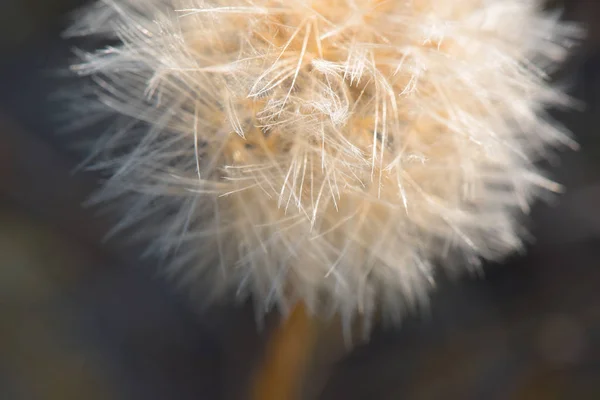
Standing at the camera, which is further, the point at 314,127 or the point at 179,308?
the point at 179,308

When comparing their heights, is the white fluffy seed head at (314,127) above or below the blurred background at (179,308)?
→ above

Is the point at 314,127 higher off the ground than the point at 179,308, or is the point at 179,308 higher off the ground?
the point at 314,127

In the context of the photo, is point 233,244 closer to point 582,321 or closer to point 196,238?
point 196,238

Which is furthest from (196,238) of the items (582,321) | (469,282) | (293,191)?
(582,321)

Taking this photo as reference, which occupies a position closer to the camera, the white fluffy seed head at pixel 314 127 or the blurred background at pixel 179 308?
the white fluffy seed head at pixel 314 127
